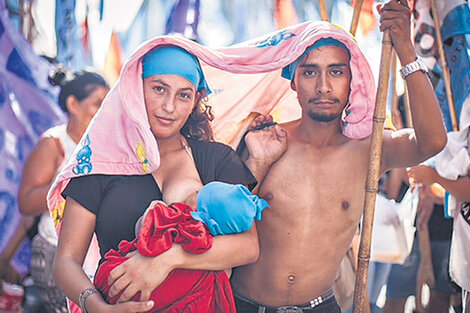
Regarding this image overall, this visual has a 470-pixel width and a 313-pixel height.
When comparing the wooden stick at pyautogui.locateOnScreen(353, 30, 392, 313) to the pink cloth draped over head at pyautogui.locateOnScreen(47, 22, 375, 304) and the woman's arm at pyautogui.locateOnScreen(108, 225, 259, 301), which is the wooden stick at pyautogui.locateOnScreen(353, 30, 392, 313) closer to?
the pink cloth draped over head at pyautogui.locateOnScreen(47, 22, 375, 304)

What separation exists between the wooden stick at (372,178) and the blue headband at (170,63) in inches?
27.0

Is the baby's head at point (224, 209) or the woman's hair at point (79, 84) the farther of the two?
the woman's hair at point (79, 84)

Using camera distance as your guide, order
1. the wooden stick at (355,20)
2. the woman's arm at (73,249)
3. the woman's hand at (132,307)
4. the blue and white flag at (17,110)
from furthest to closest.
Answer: the blue and white flag at (17,110) → the wooden stick at (355,20) → the woman's arm at (73,249) → the woman's hand at (132,307)

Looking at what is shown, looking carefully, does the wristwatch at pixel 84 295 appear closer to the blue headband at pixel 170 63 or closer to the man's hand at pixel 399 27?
the blue headband at pixel 170 63

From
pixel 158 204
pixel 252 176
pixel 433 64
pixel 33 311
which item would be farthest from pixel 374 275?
pixel 33 311

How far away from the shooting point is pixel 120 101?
8.08 ft

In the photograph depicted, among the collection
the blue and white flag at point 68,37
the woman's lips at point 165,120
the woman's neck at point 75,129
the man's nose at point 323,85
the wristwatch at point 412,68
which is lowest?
the woman's neck at point 75,129

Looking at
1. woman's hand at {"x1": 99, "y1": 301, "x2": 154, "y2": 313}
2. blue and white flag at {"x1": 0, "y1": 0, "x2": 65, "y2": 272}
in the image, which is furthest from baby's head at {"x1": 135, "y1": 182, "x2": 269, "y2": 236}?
blue and white flag at {"x1": 0, "y1": 0, "x2": 65, "y2": 272}

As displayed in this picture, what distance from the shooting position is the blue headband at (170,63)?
8.02 feet

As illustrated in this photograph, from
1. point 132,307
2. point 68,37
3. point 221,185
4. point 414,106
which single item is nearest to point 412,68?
point 414,106

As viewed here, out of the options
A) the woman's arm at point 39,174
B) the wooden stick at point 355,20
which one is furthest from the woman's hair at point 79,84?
the wooden stick at point 355,20

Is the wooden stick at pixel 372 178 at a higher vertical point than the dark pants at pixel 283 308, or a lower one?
higher

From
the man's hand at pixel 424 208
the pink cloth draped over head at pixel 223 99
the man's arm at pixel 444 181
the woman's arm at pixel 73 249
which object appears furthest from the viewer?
the man's hand at pixel 424 208

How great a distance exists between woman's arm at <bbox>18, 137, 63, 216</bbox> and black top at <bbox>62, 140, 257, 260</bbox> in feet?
3.96
